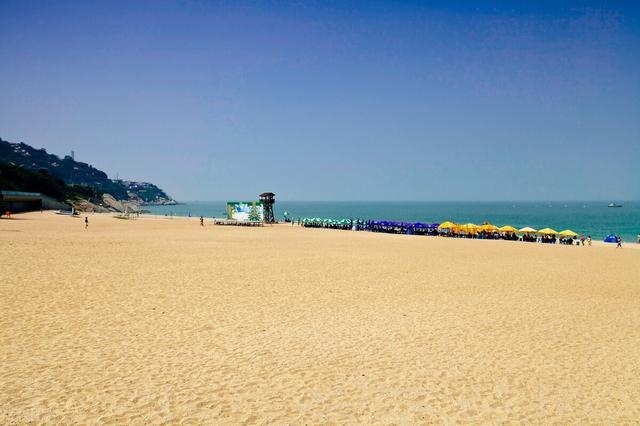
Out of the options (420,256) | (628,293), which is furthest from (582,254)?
(628,293)

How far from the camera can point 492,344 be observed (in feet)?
31.1

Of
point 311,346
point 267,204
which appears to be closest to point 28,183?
point 267,204

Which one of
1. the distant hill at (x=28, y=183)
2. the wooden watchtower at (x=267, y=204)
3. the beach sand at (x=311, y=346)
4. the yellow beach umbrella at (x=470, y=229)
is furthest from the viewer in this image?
the distant hill at (x=28, y=183)

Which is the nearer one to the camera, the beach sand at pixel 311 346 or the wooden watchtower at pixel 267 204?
the beach sand at pixel 311 346

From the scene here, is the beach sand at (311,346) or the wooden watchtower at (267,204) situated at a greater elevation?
the wooden watchtower at (267,204)

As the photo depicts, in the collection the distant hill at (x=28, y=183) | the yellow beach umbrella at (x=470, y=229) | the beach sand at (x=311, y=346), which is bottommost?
the beach sand at (x=311, y=346)

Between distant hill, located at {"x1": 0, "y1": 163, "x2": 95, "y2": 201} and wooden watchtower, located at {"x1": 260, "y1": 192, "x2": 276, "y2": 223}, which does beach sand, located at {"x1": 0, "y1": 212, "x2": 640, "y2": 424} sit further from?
distant hill, located at {"x1": 0, "y1": 163, "x2": 95, "y2": 201}

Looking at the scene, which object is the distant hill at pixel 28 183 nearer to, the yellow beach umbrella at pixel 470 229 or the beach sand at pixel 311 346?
the yellow beach umbrella at pixel 470 229

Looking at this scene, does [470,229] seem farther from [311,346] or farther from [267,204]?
[311,346]

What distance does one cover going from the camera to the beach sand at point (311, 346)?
640cm

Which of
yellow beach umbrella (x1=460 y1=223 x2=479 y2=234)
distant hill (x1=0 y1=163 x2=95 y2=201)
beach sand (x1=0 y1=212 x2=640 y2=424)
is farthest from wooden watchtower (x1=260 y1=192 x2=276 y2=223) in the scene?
distant hill (x1=0 y1=163 x2=95 y2=201)

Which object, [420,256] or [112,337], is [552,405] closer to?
[112,337]

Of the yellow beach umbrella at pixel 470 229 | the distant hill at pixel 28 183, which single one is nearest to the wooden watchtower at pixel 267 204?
the yellow beach umbrella at pixel 470 229

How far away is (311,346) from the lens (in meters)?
9.11
